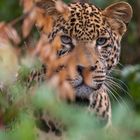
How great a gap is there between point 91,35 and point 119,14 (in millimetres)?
735

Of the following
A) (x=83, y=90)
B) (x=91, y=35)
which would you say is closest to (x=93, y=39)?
(x=91, y=35)

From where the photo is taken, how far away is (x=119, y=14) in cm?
562

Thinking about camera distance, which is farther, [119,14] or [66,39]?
[119,14]

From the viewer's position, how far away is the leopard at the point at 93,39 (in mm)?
4738

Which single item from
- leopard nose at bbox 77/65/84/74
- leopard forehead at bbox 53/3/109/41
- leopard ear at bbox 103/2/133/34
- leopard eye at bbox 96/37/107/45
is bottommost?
leopard nose at bbox 77/65/84/74

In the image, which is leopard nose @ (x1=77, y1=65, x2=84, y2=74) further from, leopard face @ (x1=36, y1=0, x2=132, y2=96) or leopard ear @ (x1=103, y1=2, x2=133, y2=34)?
leopard ear @ (x1=103, y1=2, x2=133, y2=34)

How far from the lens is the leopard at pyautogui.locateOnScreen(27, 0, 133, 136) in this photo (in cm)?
474

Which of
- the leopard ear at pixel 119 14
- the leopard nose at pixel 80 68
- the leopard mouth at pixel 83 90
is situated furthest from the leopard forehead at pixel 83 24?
the leopard nose at pixel 80 68

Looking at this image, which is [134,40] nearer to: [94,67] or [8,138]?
[94,67]

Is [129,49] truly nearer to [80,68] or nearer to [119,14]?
[119,14]

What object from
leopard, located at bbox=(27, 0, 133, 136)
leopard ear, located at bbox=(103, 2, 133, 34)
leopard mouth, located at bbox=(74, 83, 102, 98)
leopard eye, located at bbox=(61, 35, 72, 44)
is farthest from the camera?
leopard ear, located at bbox=(103, 2, 133, 34)

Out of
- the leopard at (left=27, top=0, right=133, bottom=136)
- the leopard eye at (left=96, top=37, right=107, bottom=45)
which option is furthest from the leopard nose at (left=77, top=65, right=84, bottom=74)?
the leopard eye at (left=96, top=37, right=107, bottom=45)

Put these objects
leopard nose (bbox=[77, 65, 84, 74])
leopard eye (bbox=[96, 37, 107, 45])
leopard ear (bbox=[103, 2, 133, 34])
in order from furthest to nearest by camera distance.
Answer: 1. leopard ear (bbox=[103, 2, 133, 34])
2. leopard eye (bbox=[96, 37, 107, 45])
3. leopard nose (bbox=[77, 65, 84, 74])

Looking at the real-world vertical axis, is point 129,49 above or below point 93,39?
below
